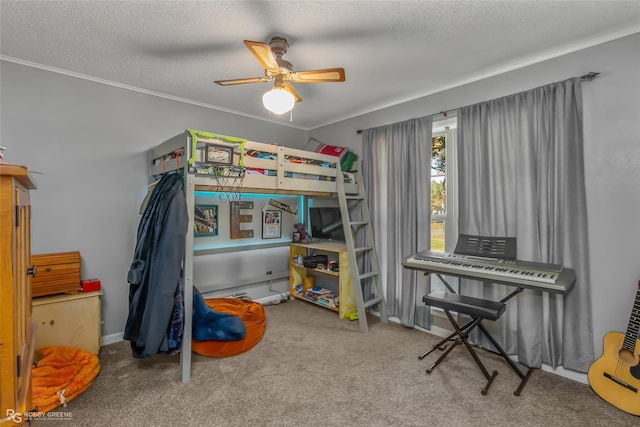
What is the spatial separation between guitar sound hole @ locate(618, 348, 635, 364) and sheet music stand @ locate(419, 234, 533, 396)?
1.81ft

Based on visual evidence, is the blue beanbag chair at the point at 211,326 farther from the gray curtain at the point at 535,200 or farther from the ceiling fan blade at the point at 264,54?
the gray curtain at the point at 535,200

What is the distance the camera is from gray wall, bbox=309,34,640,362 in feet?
6.37

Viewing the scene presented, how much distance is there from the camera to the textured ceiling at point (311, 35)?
5.65 ft

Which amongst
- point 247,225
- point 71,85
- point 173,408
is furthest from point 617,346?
point 71,85

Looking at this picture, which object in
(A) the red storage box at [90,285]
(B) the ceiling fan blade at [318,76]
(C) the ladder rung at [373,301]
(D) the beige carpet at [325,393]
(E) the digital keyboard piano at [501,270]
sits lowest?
(D) the beige carpet at [325,393]

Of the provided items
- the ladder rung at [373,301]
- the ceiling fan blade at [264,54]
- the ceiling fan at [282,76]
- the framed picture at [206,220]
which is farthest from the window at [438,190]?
the framed picture at [206,220]

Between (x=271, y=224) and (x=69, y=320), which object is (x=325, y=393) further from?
(x=271, y=224)

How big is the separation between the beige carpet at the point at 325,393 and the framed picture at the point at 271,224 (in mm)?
1533

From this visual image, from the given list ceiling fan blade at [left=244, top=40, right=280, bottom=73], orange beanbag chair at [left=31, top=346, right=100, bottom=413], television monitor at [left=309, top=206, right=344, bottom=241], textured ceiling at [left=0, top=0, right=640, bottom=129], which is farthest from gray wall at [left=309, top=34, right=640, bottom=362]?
orange beanbag chair at [left=31, top=346, right=100, bottom=413]

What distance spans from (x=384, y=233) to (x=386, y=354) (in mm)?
1318

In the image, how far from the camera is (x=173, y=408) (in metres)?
1.85

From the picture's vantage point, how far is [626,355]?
6.03 ft

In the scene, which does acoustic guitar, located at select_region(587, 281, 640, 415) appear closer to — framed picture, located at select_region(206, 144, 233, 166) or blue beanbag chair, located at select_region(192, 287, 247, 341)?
blue beanbag chair, located at select_region(192, 287, 247, 341)

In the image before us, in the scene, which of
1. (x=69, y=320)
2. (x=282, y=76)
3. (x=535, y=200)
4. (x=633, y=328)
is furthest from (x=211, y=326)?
(x=633, y=328)
